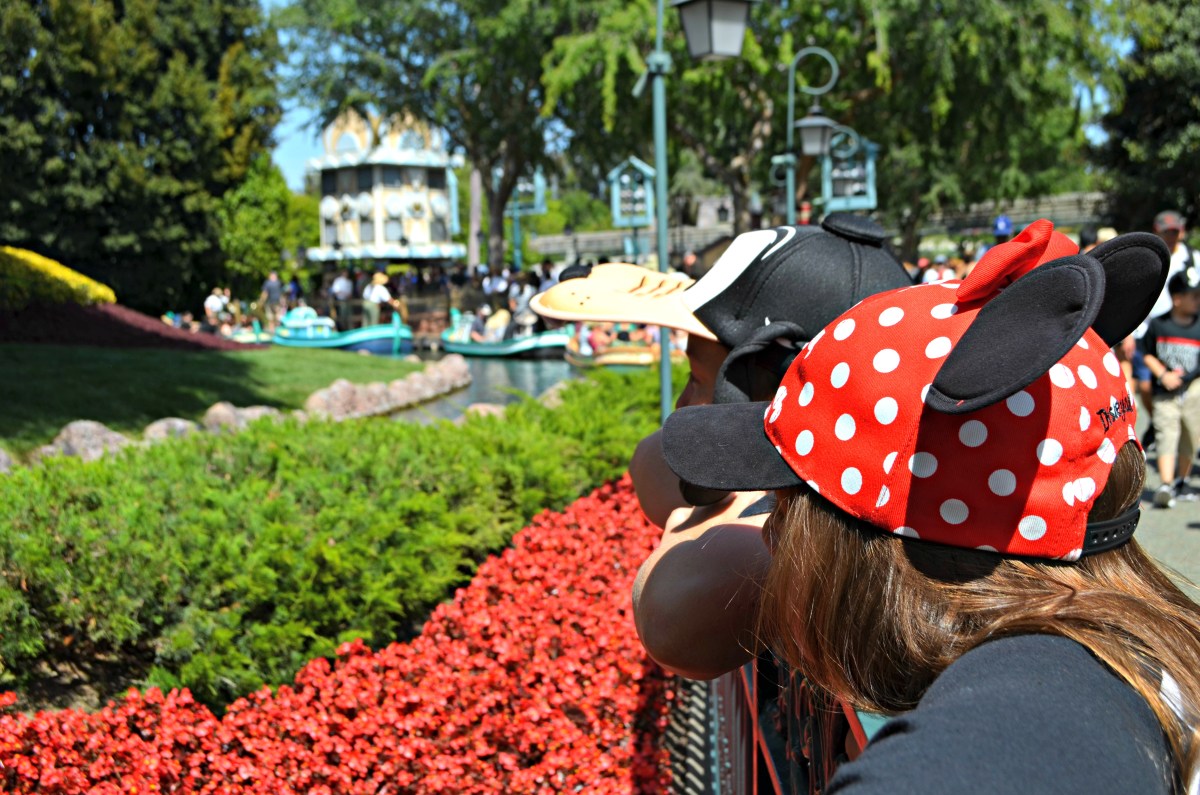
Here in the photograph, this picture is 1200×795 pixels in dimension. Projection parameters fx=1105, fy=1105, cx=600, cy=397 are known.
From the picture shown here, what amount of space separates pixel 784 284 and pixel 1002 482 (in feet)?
3.71

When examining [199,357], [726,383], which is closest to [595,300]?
[726,383]

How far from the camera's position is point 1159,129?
31.1 meters

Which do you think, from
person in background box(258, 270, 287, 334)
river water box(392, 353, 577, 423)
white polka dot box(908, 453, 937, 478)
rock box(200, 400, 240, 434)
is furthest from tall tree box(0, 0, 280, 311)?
white polka dot box(908, 453, 937, 478)

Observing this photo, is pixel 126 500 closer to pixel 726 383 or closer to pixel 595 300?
pixel 595 300

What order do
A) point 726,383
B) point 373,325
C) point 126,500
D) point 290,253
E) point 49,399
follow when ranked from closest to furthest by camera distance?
point 726,383, point 126,500, point 49,399, point 373,325, point 290,253

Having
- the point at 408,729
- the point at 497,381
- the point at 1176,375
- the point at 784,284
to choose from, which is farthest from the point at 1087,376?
the point at 497,381

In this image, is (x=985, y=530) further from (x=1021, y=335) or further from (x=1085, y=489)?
(x=1021, y=335)

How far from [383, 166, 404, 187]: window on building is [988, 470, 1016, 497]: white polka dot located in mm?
49279

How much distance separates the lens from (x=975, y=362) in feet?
3.22

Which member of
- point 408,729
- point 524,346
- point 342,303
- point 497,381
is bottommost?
point 497,381

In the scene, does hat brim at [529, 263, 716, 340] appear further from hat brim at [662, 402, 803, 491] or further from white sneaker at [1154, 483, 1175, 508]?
white sneaker at [1154, 483, 1175, 508]

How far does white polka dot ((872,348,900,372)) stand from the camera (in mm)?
1115

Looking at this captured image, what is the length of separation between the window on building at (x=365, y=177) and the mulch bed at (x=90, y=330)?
27.9 m

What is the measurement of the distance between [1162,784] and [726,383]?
1.12 metres
